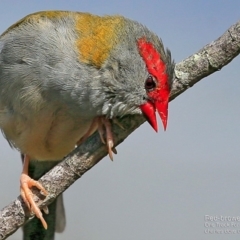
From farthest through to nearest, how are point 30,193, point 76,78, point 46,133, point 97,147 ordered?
point 46,133 → point 30,193 → point 76,78 → point 97,147

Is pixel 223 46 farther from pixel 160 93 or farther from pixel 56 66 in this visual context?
pixel 56 66

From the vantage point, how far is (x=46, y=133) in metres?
4.27

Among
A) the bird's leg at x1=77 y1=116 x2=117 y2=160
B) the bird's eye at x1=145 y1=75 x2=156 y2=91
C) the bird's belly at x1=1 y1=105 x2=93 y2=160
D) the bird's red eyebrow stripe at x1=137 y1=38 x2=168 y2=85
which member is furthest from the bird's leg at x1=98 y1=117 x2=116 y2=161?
the bird's red eyebrow stripe at x1=137 y1=38 x2=168 y2=85

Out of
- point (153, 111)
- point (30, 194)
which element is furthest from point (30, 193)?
point (153, 111)

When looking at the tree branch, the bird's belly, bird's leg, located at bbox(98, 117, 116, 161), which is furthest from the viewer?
the bird's belly

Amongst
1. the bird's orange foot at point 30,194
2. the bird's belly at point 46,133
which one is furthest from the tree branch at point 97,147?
the bird's belly at point 46,133

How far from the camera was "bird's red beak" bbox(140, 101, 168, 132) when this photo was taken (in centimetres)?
364

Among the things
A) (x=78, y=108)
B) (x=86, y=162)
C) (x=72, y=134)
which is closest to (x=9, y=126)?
(x=72, y=134)

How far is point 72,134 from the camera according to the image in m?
4.30

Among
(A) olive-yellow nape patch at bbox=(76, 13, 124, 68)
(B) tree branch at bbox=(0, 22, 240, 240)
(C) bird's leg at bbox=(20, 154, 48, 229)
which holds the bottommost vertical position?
(C) bird's leg at bbox=(20, 154, 48, 229)

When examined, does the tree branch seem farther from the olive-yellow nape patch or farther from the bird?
the olive-yellow nape patch

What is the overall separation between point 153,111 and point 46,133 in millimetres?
1067

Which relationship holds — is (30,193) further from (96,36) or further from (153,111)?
(96,36)

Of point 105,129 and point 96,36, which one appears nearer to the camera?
point 105,129
